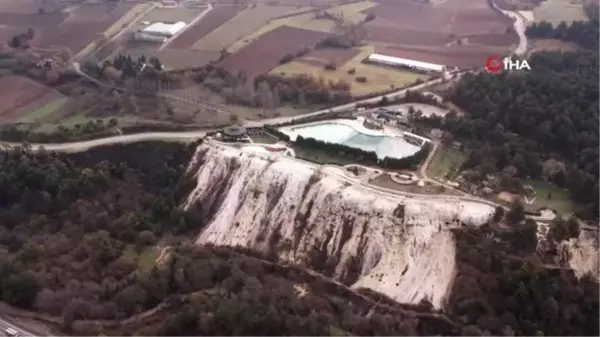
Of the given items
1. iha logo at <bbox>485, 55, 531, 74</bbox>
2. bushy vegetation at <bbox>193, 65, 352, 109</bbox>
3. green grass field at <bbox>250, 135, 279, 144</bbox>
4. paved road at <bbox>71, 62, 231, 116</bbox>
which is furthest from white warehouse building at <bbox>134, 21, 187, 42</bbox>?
iha logo at <bbox>485, 55, 531, 74</bbox>

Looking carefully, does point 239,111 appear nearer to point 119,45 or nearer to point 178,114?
point 178,114

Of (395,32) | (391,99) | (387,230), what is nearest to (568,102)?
(391,99)

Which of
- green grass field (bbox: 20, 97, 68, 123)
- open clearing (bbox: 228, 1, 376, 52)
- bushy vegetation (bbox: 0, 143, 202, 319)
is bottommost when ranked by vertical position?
bushy vegetation (bbox: 0, 143, 202, 319)

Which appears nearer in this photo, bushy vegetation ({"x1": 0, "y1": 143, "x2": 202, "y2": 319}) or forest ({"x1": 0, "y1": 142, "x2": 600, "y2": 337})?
forest ({"x1": 0, "y1": 142, "x2": 600, "y2": 337})

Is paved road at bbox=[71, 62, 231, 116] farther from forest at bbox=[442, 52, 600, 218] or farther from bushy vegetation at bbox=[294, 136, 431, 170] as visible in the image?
forest at bbox=[442, 52, 600, 218]

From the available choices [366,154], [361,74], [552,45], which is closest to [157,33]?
[361,74]

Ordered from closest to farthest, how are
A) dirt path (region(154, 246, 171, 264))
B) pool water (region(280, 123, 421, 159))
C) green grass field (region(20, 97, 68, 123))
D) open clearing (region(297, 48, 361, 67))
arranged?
1. dirt path (region(154, 246, 171, 264))
2. pool water (region(280, 123, 421, 159))
3. green grass field (region(20, 97, 68, 123))
4. open clearing (region(297, 48, 361, 67))

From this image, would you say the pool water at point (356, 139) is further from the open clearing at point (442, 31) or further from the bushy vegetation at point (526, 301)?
the open clearing at point (442, 31)
